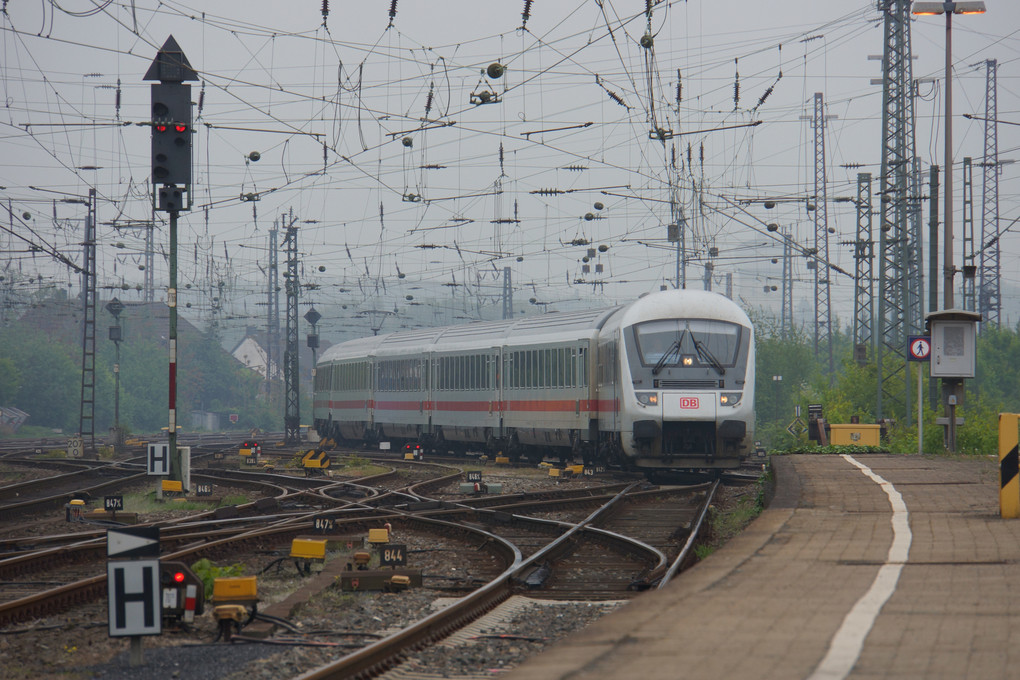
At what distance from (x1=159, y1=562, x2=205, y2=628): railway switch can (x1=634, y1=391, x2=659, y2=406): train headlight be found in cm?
1369

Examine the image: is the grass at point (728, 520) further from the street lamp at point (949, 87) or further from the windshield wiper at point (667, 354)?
the street lamp at point (949, 87)

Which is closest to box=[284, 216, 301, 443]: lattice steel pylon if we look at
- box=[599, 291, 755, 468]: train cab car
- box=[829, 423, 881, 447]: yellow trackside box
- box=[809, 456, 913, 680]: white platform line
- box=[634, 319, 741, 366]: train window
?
box=[829, 423, 881, 447]: yellow trackside box

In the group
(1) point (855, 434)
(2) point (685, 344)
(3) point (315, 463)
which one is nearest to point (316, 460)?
(3) point (315, 463)

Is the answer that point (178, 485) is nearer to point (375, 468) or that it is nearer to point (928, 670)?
point (375, 468)

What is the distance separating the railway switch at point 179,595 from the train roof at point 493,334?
17384 mm

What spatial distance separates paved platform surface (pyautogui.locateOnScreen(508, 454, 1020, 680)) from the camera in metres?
4.74

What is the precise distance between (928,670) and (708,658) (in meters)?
0.87

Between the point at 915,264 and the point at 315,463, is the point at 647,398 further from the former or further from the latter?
the point at 915,264

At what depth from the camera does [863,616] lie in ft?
18.7

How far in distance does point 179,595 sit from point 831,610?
4.51 m

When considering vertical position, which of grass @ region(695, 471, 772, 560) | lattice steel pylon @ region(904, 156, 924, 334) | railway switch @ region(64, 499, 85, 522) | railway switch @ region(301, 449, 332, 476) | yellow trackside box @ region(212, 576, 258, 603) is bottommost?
railway switch @ region(301, 449, 332, 476)

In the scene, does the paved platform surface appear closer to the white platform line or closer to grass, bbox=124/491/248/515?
the white platform line

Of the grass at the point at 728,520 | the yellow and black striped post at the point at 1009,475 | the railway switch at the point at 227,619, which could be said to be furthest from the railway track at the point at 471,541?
the yellow and black striped post at the point at 1009,475

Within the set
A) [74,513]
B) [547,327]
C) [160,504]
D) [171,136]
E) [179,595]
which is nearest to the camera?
[179,595]
